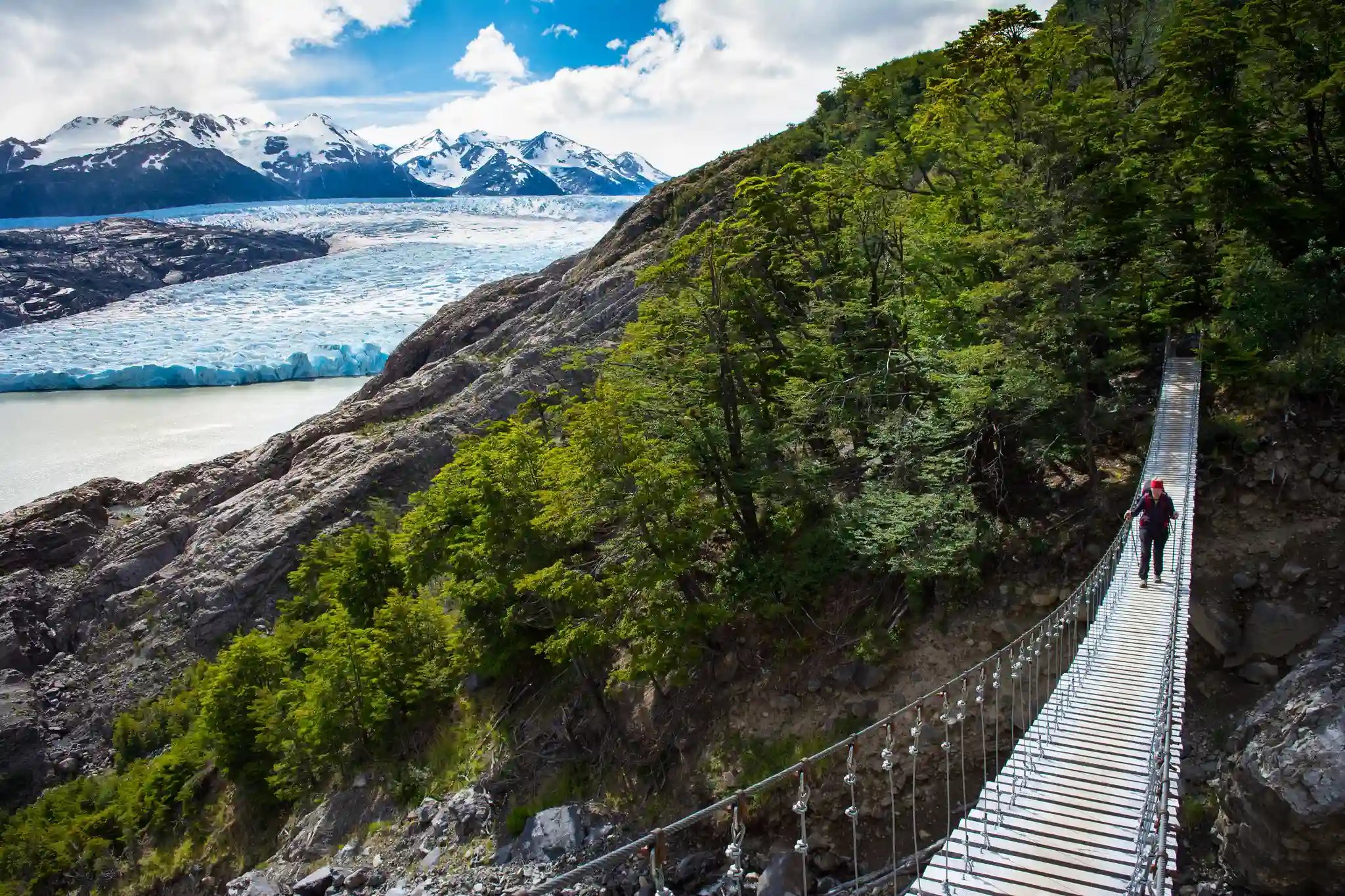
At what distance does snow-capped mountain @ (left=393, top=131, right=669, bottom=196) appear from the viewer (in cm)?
14112

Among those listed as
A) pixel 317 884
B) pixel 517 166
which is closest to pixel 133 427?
pixel 317 884

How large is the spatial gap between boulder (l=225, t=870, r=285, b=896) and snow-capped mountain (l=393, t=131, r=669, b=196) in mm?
132346

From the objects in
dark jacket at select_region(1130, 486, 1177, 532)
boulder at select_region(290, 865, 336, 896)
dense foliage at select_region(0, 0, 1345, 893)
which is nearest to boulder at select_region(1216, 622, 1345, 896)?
dark jacket at select_region(1130, 486, 1177, 532)

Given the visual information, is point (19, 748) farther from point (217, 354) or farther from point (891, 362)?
point (217, 354)

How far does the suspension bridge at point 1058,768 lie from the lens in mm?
5141

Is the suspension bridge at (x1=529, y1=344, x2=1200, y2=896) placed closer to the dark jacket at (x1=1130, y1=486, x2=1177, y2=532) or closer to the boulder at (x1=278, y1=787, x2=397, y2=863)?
the dark jacket at (x1=1130, y1=486, x2=1177, y2=532)

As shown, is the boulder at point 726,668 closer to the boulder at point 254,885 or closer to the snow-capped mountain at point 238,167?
the boulder at point 254,885

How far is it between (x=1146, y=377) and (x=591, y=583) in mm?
9950

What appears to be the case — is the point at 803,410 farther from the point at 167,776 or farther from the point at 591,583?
the point at 167,776

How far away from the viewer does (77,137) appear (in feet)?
370

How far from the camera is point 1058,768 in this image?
6.30 m

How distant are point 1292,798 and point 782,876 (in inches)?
221

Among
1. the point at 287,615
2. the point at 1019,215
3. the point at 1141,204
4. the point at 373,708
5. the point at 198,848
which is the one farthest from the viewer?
the point at 287,615

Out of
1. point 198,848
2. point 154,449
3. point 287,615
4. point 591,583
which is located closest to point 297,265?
point 154,449
